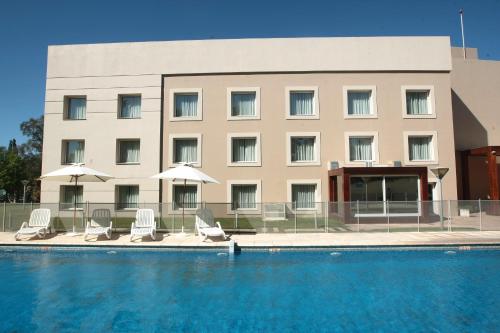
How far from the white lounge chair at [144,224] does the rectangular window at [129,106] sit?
30.6ft

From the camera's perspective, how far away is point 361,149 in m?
19.7

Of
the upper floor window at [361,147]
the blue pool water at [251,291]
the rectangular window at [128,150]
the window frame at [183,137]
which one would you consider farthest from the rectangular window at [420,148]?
the rectangular window at [128,150]

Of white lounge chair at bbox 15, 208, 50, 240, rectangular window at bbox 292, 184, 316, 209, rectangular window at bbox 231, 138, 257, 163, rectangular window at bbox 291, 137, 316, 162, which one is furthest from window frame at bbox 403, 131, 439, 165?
white lounge chair at bbox 15, 208, 50, 240

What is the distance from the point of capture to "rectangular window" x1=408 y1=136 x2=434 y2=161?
19672 millimetres

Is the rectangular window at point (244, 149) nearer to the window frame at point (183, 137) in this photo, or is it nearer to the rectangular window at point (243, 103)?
the rectangular window at point (243, 103)

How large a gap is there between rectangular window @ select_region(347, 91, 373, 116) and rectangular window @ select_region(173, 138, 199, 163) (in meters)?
9.40

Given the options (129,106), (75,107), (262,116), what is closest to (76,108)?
(75,107)

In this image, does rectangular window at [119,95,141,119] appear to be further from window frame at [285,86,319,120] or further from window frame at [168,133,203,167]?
window frame at [285,86,319,120]

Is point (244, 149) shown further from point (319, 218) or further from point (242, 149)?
point (319, 218)

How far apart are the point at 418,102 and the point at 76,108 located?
20709mm

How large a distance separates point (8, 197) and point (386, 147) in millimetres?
48167

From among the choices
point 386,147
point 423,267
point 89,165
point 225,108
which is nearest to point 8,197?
point 89,165

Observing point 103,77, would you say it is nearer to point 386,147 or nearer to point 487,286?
point 386,147

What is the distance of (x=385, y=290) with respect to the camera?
297 inches
